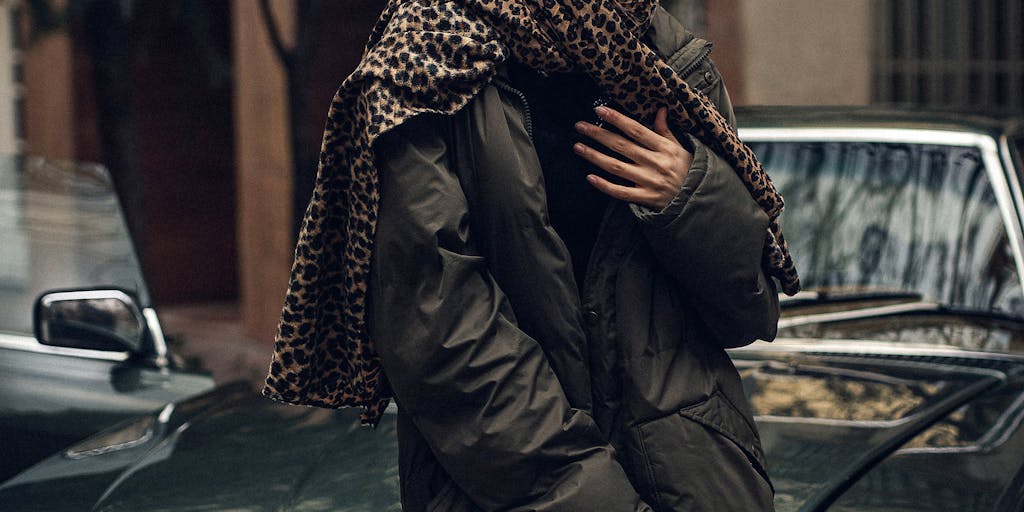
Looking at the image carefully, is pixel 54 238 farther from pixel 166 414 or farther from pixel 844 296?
pixel 844 296

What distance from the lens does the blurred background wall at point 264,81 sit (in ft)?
29.4

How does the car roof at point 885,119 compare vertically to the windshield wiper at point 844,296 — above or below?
above

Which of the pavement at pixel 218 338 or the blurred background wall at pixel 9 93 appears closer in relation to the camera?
the pavement at pixel 218 338

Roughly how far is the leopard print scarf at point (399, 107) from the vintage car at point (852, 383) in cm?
44

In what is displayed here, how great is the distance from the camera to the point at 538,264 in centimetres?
184

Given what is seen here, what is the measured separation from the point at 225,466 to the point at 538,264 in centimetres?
102

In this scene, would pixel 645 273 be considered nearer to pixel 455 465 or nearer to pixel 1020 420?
pixel 455 465

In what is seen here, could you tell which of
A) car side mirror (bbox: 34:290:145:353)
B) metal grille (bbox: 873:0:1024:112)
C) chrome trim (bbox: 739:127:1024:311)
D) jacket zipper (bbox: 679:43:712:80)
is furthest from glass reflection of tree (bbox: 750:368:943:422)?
metal grille (bbox: 873:0:1024:112)

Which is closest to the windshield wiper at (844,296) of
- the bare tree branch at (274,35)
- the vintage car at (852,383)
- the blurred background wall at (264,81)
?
the vintage car at (852,383)

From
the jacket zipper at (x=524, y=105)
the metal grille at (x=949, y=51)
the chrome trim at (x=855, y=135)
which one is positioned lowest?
the metal grille at (x=949, y=51)

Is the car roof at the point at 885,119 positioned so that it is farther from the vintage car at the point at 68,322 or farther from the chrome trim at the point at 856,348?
the vintage car at the point at 68,322

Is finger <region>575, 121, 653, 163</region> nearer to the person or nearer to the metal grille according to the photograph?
the person

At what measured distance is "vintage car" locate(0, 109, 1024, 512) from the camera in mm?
2420

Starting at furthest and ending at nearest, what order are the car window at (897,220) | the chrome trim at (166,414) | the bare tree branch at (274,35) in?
1. the bare tree branch at (274,35)
2. the car window at (897,220)
3. the chrome trim at (166,414)
